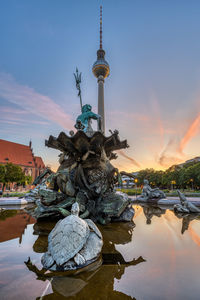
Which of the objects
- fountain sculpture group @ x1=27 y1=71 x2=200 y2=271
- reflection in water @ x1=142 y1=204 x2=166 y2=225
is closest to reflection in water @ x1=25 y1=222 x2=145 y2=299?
fountain sculpture group @ x1=27 y1=71 x2=200 y2=271

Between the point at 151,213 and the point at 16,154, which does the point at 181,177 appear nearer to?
the point at 151,213

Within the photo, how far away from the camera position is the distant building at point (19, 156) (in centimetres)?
4950

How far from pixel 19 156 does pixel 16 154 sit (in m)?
1.18

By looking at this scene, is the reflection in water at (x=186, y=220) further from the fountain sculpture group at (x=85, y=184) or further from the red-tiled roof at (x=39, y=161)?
the red-tiled roof at (x=39, y=161)

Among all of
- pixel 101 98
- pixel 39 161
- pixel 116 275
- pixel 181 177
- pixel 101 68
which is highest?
pixel 101 68

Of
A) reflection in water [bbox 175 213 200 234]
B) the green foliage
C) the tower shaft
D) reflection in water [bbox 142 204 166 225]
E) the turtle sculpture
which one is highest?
the tower shaft

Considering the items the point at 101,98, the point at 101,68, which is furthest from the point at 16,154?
the point at 101,68

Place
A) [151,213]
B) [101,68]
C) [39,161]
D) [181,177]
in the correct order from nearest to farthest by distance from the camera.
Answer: [151,213] < [181,177] < [101,68] < [39,161]

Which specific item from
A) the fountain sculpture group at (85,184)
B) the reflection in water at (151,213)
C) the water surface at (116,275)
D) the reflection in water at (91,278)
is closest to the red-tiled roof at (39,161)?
the reflection in water at (151,213)

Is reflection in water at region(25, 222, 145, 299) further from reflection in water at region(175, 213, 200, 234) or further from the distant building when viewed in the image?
the distant building

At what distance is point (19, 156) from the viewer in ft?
176

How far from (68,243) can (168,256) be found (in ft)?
6.36

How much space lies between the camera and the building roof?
49231 mm

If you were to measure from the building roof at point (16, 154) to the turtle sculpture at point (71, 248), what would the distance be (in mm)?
53821
